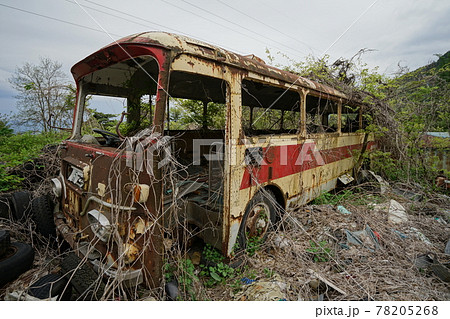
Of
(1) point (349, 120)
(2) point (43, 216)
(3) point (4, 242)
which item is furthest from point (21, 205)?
(1) point (349, 120)

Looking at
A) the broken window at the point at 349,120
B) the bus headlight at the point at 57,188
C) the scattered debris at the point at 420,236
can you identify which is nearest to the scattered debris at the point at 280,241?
Answer: the scattered debris at the point at 420,236

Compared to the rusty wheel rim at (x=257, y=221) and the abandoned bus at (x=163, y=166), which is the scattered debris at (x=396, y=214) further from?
the rusty wheel rim at (x=257, y=221)

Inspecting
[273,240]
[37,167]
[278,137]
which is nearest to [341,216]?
[273,240]

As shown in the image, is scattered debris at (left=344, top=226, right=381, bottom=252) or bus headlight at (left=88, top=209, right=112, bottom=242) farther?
scattered debris at (left=344, top=226, right=381, bottom=252)

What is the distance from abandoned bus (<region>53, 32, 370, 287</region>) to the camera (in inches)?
80.0

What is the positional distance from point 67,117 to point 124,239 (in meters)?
6.96

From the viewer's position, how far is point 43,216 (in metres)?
3.06

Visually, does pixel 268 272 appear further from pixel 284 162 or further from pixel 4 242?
pixel 4 242

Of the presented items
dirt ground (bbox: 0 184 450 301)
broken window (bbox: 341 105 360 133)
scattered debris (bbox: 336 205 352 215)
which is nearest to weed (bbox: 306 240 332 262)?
dirt ground (bbox: 0 184 450 301)

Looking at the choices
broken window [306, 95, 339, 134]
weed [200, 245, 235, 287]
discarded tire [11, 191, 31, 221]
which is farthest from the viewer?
Result: broken window [306, 95, 339, 134]

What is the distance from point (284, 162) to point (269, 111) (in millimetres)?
2920

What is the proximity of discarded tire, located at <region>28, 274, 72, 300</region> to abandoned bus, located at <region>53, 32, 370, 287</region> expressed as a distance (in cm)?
30

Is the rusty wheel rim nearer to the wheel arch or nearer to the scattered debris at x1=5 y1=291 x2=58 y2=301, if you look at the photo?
the wheel arch

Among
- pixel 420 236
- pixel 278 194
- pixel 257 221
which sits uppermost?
pixel 278 194
